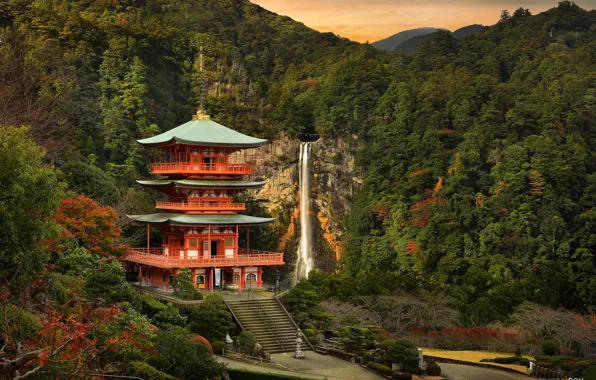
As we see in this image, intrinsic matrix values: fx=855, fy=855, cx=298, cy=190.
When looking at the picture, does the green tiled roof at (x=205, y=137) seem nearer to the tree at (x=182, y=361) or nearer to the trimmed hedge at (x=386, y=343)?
the trimmed hedge at (x=386, y=343)

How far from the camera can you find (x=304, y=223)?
6216 centimetres

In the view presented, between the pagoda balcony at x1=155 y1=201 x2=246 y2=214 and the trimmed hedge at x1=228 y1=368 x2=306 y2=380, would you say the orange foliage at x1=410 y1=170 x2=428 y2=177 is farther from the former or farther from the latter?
the trimmed hedge at x1=228 y1=368 x2=306 y2=380

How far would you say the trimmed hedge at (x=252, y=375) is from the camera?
80.6 feet

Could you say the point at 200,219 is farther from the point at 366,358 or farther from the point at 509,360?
the point at 509,360

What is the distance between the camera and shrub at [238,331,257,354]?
2841 cm

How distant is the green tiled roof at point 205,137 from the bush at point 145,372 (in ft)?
50.7

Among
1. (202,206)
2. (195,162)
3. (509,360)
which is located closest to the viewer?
(509,360)

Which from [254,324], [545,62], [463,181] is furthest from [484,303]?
[545,62]

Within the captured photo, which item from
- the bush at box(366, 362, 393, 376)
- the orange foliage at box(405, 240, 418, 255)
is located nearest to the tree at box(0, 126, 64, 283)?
the bush at box(366, 362, 393, 376)

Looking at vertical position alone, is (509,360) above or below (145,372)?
below

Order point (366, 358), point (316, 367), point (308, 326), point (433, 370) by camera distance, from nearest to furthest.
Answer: point (433, 370)
point (316, 367)
point (366, 358)
point (308, 326)

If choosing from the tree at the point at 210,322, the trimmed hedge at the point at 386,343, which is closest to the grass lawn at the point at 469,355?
the trimmed hedge at the point at 386,343

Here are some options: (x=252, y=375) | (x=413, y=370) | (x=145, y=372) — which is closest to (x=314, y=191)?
(x=413, y=370)

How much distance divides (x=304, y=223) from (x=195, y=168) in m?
26.3
